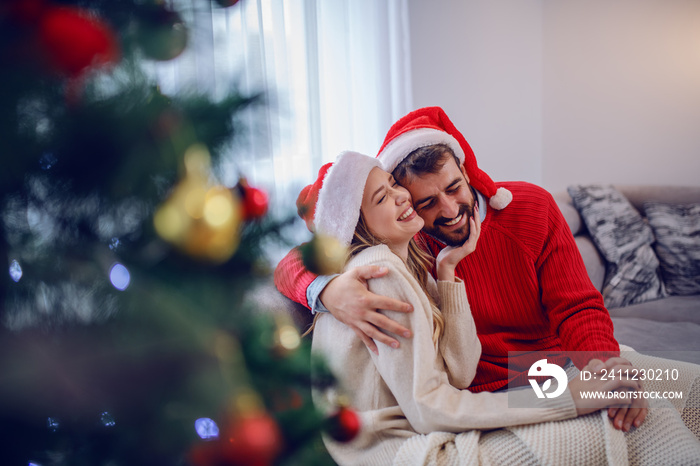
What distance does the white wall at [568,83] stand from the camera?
9.84 feet

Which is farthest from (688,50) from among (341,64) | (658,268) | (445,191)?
(445,191)

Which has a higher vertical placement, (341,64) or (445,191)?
(341,64)

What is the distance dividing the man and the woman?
0.33 ft

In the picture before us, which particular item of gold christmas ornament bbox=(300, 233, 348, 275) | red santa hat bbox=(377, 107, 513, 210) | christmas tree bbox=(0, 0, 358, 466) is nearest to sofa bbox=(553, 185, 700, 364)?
red santa hat bbox=(377, 107, 513, 210)

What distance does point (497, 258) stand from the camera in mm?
1267

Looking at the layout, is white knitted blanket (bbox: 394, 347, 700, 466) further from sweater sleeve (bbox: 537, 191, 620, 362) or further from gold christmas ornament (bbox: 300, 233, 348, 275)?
gold christmas ornament (bbox: 300, 233, 348, 275)

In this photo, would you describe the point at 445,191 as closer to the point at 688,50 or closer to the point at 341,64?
the point at 341,64

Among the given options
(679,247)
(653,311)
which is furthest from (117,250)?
(679,247)

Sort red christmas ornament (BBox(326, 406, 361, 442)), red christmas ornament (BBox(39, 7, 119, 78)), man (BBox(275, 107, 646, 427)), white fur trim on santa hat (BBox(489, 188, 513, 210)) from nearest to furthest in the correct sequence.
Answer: red christmas ornament (BBox(39, 7, 119, 78))
red christmas ornament (BBox(326, 406, 361, 442))
man (BBox(275, 107, 646, 427))
white fur trim on santa hat (BBox(489, 188, 513, 210))

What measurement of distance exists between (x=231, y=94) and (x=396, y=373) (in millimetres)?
653

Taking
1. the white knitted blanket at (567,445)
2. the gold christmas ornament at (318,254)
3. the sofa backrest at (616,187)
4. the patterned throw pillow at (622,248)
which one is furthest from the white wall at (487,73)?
the gold christmas ornament at (318,254)

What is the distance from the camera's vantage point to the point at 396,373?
92cm

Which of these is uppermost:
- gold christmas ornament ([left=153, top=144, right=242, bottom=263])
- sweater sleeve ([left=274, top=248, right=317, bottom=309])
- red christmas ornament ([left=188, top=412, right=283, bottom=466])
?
gold christmas ornament ([left=153, top=144, right=242, bottom=263])

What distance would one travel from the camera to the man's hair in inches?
46.1
